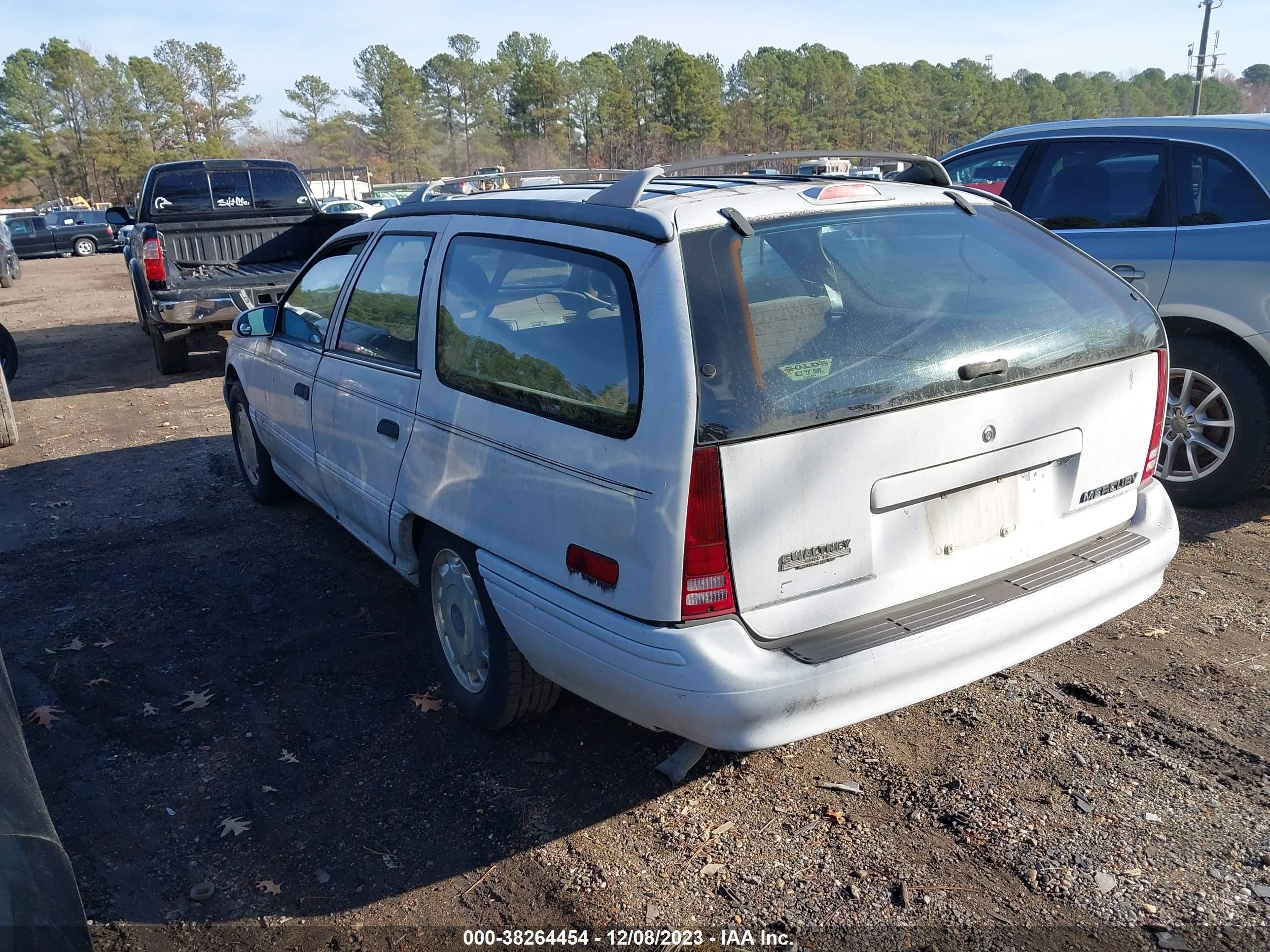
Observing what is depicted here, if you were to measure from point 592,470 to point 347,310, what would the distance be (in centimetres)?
218

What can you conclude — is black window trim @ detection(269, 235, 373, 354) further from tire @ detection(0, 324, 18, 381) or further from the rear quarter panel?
tire @ detection(0, 324, 18, 381)

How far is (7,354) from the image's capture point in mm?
10227

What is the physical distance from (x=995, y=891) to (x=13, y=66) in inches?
3420

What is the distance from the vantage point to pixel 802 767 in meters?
3.29

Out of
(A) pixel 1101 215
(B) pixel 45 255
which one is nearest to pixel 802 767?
(A) pixel 1101 215

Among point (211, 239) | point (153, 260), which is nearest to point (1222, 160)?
point (153, 260)

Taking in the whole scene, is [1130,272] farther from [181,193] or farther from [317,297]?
[181,193]

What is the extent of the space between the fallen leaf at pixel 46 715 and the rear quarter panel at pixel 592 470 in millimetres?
1772

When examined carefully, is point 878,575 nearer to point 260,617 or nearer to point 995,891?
point 995,891

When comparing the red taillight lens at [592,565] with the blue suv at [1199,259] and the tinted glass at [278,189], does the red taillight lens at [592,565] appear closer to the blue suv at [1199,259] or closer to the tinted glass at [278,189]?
the blue suv at [1199,259]

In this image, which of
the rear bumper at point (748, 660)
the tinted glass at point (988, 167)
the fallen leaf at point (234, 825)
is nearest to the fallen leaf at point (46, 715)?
the fallen leaf at point (234, 825)

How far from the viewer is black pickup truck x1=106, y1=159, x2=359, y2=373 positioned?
10438mm

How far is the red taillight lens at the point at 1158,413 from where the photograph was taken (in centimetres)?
336

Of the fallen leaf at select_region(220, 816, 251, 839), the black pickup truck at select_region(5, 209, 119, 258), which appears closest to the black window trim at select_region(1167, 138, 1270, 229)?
the fallen leaf at select_region(220, 816, 251, 839)
